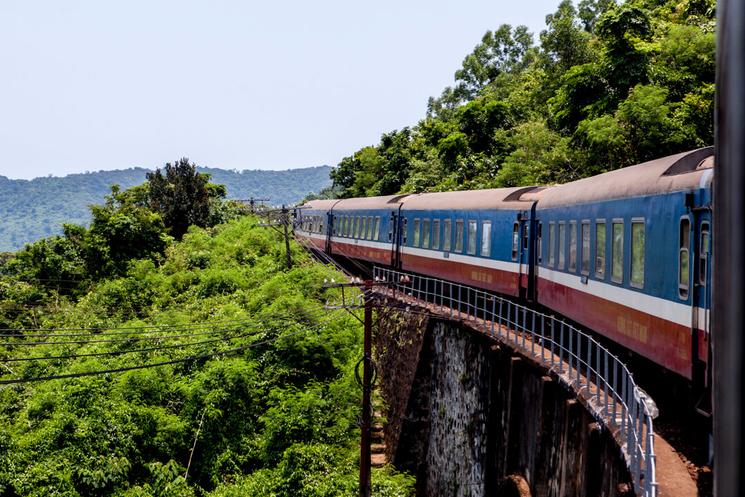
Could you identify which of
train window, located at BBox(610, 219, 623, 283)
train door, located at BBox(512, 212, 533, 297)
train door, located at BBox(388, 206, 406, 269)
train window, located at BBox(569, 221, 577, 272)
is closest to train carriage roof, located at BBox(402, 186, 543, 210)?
train door, located at BBox(512, 212, 533, 297)

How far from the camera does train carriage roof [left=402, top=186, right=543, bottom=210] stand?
18047mm

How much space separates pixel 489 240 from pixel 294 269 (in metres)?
15.9

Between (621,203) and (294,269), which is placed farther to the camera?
(294,269)

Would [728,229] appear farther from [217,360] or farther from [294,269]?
[294,269]

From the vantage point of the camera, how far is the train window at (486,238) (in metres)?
19.0

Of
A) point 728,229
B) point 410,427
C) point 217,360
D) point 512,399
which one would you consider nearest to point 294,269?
point 217,360

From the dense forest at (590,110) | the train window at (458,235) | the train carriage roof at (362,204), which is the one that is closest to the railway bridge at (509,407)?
the train window at (458,235)

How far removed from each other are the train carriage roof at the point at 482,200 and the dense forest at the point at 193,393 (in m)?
4.72

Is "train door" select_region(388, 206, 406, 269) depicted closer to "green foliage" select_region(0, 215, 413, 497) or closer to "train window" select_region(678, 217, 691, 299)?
"green foliage" select_region(0, 215, 413, 497)

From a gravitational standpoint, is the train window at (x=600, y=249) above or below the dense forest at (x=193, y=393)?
above

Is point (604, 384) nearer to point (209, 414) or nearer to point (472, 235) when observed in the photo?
point (472, 235)

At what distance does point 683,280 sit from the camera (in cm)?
836

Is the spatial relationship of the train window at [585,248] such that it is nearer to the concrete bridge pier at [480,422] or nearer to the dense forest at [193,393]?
the concrete bridge pier at [480,422]

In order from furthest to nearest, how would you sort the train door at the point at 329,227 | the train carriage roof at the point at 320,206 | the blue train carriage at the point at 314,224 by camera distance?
the train carriage roof at the point at 320,206
the blue train carriage at the point at 314,224
the train door at the point at 329,227
